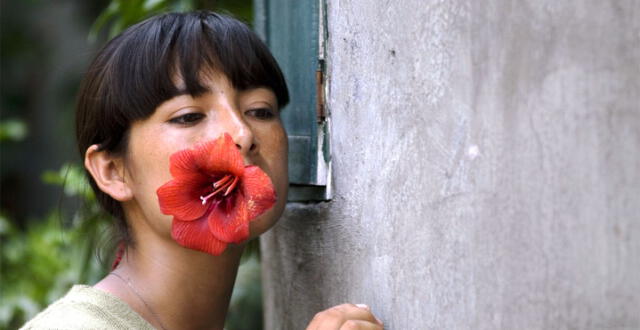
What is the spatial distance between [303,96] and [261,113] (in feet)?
0.59

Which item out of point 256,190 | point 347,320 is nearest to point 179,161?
point 256,190

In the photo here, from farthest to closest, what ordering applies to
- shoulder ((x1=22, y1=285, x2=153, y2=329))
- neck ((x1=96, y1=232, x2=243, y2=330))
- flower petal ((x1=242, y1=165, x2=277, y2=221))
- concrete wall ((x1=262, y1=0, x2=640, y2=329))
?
neck ((x1=96, y1=232, x2=243, y2=330)) → shoulder ((x1=22, y1=285, x2=153, y2=329)) → flower petal ((x1=242, y1=165, x2=277, y2=221)) → concrete wall ((x1=262, y1=0, x2=640, y2=329))

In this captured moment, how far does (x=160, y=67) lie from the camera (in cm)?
202

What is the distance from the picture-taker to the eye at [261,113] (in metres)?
2.09

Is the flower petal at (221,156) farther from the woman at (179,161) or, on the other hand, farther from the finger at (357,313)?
the finger at (357,313)

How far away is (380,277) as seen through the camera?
5.83 feet

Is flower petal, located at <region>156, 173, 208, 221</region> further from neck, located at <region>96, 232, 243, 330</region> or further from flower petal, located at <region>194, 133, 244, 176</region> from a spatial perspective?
neck, located at <region>96, 232, 243, 330</region>

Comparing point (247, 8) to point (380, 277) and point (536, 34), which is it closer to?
point (380, 277)

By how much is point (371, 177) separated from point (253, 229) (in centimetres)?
35

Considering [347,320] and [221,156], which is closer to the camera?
[347,320]

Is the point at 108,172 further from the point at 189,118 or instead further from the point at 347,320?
the point at 347,320

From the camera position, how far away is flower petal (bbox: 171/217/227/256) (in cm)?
185

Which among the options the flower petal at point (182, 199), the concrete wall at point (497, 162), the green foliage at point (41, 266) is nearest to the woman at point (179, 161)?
the flower petal at point (182, 199)

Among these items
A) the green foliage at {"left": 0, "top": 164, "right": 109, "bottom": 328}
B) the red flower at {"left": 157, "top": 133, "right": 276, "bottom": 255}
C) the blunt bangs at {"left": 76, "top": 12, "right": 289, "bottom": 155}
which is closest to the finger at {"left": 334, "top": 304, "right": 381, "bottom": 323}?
the red flower at {"left": 157, "top": 133, "right": 276, "bottom": 255}
